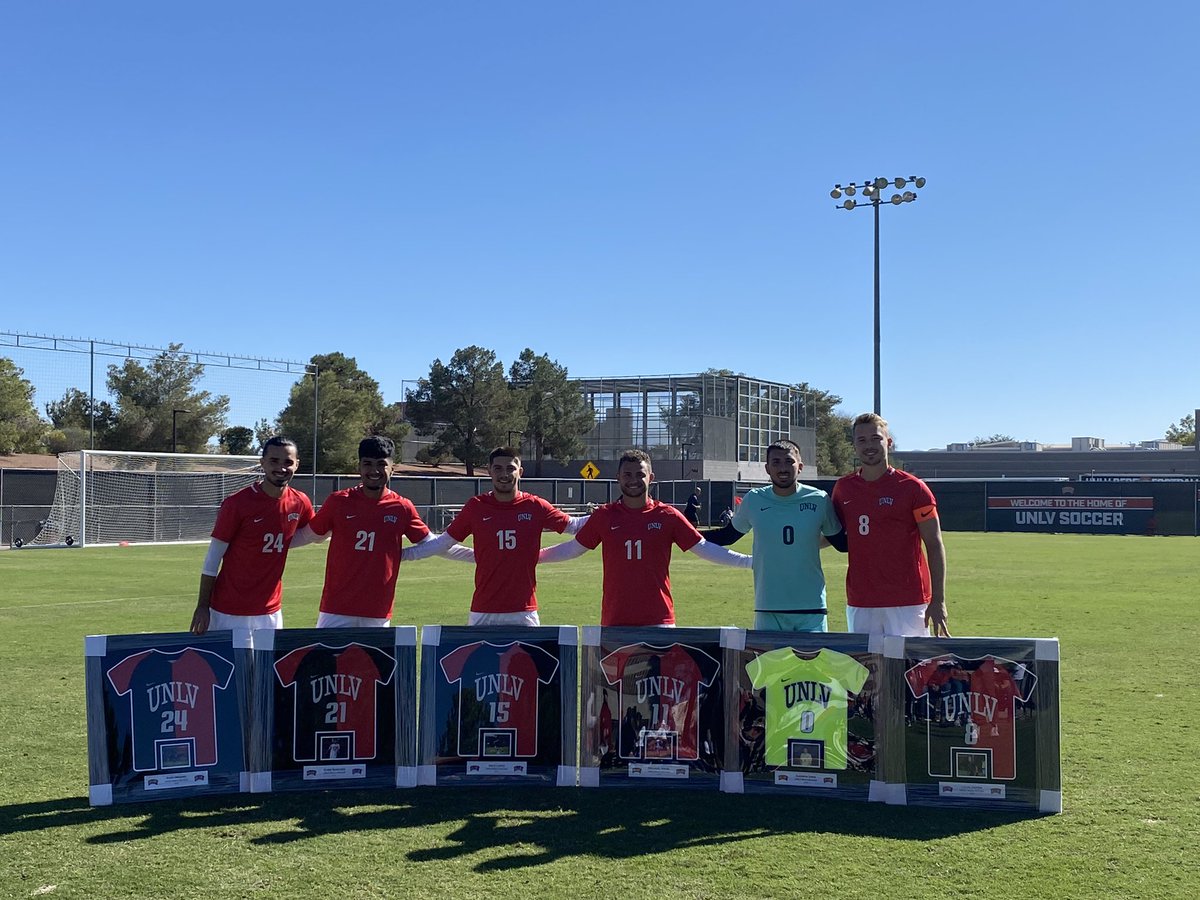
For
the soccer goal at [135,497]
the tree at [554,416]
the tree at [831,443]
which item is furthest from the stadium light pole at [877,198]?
the tree at [831,443]

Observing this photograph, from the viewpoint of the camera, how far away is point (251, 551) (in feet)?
21.1

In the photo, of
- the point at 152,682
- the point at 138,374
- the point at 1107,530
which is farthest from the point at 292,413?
the point at 152,682

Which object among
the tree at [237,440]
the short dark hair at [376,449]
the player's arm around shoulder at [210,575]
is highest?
the tree at [237,440]

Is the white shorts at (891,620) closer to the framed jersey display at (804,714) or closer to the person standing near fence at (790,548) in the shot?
the person standing near fence at (790,548)

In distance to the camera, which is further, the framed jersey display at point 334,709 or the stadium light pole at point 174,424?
the stadium light pole at point 174,424

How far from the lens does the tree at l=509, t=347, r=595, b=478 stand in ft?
228

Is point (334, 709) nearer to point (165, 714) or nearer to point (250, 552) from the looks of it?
point (165, 714)

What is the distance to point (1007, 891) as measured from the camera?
15.0 feet

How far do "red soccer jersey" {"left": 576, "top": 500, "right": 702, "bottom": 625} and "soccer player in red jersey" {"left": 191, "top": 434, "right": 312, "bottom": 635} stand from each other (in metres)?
1.92

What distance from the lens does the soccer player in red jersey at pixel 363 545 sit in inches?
259

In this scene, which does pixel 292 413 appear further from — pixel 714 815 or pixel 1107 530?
pixel 714 815

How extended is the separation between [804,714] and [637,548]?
1.36 meters

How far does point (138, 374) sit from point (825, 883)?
4215cm

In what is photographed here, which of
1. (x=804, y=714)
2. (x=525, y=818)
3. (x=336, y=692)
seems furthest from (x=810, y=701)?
(x=336, y=692)
